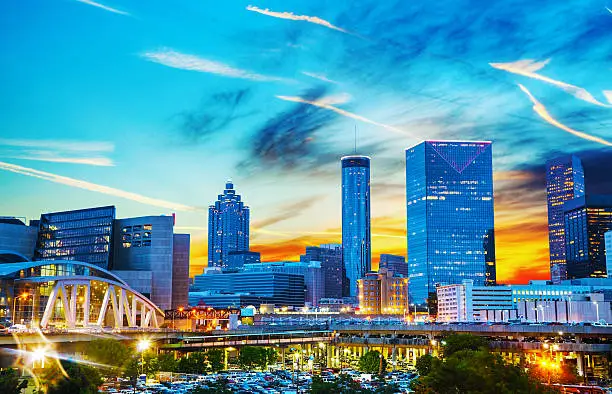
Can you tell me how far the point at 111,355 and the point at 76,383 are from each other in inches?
1753

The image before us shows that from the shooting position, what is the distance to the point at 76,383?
94.8 m

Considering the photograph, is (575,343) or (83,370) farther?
(575,343)

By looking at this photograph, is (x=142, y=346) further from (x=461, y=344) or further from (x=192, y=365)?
(x=461, y=344)

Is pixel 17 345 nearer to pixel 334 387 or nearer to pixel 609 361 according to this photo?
pixel 334 387

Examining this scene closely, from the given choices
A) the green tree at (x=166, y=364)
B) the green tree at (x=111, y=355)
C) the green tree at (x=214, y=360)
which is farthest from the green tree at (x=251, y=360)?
the green tree at (x=111, y=355)

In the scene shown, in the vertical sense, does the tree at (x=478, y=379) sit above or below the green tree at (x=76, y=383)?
above

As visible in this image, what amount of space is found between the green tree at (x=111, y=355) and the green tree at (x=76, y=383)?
2700 cm

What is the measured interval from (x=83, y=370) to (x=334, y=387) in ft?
124

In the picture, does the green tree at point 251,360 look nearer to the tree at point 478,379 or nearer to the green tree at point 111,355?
the green tree at point 111,355

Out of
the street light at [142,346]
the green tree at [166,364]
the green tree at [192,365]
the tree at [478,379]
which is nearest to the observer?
the tree at [478,379]

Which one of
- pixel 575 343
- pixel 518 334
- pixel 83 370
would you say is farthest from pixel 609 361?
pixel 83 370

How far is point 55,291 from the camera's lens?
593ft

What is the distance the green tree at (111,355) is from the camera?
135 m

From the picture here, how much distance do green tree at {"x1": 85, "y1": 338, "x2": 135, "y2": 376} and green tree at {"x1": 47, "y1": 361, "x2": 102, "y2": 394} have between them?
26995 millimetres
